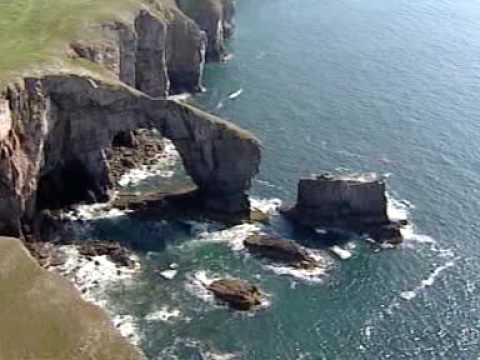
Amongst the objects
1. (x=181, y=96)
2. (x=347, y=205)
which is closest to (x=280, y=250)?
(x=347, y=205)

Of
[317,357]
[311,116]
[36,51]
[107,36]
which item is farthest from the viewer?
[311,116]

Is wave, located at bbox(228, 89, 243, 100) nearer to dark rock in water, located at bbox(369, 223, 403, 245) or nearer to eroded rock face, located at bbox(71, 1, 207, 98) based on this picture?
eroded rock face, located at bbox(71, 1, 207, 98)

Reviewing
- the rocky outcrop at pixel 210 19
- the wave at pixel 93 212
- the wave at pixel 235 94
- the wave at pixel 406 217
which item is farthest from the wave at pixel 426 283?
the rocky outcrop at pixel 210 19

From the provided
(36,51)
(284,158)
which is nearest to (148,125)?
(36,51)

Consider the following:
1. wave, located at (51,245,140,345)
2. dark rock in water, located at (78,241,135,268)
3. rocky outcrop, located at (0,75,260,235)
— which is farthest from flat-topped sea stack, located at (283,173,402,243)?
wave, located at (51,245,140,345)

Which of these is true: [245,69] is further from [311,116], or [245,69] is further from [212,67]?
[311,116]

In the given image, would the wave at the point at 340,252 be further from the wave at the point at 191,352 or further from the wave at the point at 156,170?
the wave at the point at 156,170
